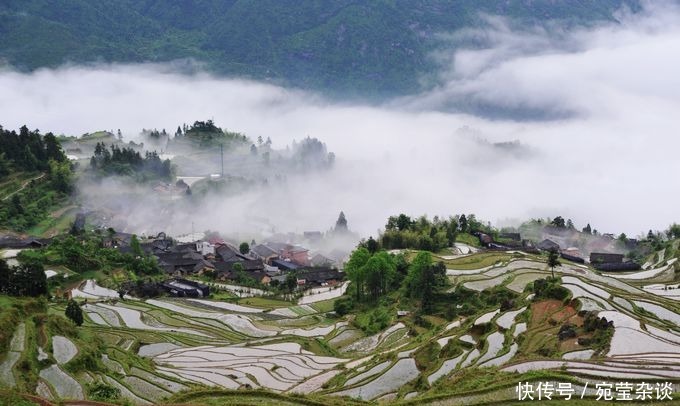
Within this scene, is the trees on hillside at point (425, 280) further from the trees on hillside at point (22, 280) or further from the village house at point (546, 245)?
the village house at point (546, 245)

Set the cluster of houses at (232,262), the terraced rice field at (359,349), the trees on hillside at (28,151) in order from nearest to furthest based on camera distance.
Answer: the terraced rice field at (359,349)
the cluster of houses at (232,262)
the trees on hillside at (28,151)

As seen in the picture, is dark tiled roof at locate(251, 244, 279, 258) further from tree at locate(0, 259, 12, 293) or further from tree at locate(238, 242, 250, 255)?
tree at locate(0, 259, 12, 293)

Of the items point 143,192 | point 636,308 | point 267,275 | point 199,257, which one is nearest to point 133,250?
point 199,257

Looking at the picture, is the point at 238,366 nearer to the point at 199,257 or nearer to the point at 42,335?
the point at 42,335

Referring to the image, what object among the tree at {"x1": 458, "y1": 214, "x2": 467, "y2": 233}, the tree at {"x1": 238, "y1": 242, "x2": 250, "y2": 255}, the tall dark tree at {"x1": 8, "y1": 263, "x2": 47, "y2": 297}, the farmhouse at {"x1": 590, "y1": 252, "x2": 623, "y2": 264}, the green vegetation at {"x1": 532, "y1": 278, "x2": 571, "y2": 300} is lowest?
the tree at {"x1": 238, "y1": 242, "x2": 250, "y2": 255}

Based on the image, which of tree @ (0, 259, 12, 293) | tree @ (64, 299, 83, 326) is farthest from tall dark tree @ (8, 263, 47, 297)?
tree @ (64, 299, 83, 326)

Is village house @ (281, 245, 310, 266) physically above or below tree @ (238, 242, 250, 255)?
A: below

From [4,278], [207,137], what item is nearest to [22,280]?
[4,278]

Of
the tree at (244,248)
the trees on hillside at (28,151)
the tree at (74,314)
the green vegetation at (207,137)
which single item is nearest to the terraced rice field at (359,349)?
the tree at (74,314)
